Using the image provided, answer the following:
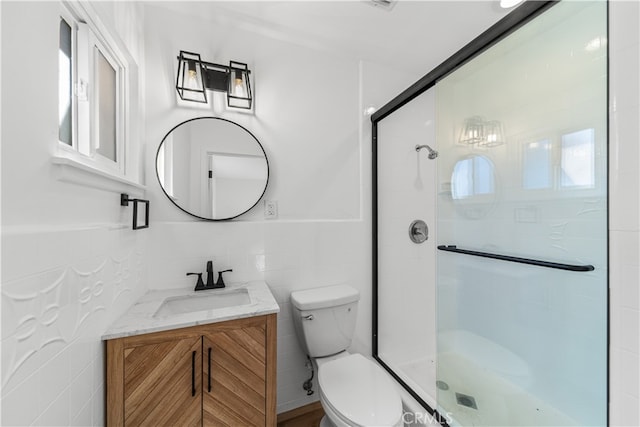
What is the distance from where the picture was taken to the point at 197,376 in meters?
1.06

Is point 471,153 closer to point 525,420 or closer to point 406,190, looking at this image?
point 406,190

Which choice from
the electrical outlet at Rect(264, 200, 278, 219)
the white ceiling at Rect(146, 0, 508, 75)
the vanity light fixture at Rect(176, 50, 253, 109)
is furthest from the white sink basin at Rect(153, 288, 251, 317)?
the white ceiling at Rect(146, 0, 508, 75)

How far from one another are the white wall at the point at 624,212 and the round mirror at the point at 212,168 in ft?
4.82

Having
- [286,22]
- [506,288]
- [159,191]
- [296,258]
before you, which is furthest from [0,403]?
[286,22]

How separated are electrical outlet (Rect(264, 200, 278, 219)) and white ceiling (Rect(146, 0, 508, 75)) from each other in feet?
3.49

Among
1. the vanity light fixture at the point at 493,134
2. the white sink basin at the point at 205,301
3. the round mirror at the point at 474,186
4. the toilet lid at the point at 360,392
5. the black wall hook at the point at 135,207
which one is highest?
the vanity light fixture at the point at 493,134

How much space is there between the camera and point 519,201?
1.07 m

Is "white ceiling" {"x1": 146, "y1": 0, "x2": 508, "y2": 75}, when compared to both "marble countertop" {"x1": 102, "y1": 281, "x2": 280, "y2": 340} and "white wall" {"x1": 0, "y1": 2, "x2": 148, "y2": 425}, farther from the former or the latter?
"marble countertop" {"x1": 102, "y1": 281, "x2": 280, "y2": 340}

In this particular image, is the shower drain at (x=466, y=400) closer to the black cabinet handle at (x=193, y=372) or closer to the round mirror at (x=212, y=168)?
the black cabinet handle at (x=193, y=372)

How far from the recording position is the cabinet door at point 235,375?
108cm

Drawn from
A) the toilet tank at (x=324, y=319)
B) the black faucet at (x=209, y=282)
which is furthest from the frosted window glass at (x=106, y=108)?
the toilet tank at (x=324, y=319)

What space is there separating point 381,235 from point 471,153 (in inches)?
32.3

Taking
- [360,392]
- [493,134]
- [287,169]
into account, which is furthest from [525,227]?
[287,169]

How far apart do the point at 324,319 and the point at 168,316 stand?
808mm
